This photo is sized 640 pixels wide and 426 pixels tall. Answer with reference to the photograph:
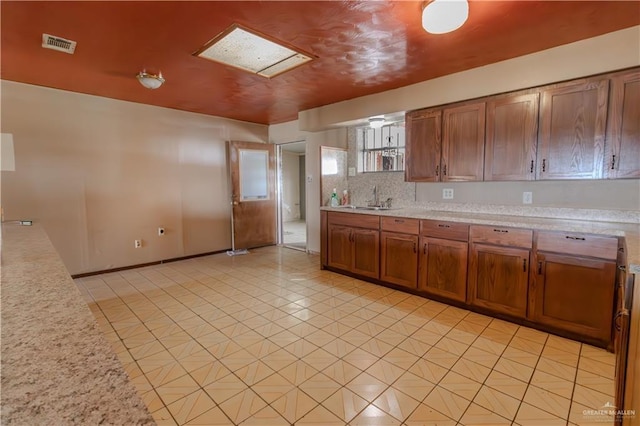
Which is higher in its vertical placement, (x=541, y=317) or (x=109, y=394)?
(x=109, y=394)

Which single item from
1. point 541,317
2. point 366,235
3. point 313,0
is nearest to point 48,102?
point 313,0

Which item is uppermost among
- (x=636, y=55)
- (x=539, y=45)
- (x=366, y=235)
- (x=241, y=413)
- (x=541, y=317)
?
(x=539, y=45)

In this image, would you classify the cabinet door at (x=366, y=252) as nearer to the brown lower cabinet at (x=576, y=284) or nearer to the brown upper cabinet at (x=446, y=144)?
the brown upper cabinet at (x=446, y=144)

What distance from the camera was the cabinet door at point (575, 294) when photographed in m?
2.30

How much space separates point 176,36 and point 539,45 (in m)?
2.87

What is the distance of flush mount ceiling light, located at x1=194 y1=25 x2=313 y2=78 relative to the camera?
2.42m

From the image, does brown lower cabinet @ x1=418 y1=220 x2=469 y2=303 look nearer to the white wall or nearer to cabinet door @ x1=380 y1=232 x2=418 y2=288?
cabinet door @ x1=380 y1=232 x2=418 y2=288

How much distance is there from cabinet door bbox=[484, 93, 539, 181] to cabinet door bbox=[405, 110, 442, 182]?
51cm

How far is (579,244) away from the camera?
2385 mm

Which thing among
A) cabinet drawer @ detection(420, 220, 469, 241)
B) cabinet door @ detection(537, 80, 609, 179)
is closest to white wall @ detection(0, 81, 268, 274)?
cabinet drawer @ detection(420, 220, 469, 241)

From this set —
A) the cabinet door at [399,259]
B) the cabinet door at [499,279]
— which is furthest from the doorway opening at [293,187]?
the cabinet door at [499,279]

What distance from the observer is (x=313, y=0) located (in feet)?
6.36

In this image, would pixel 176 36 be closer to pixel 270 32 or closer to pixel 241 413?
pixel 270 32

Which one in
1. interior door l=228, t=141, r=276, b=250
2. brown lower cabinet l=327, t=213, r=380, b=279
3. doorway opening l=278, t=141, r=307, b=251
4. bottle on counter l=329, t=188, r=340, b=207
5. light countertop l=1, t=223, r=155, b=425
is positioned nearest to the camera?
light countertop l=1, t=223, r=155, b=425
